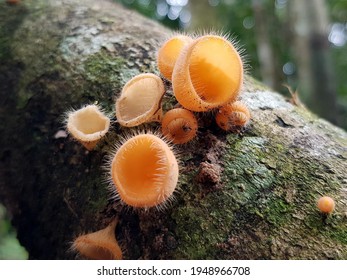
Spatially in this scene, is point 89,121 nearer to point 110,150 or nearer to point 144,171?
point 110,150

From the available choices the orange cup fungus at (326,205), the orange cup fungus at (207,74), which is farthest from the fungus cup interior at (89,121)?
the orange cup fungus at (326,205)

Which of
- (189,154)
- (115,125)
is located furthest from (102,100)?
(189,154)

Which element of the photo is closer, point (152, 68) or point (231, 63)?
point (231, 63)

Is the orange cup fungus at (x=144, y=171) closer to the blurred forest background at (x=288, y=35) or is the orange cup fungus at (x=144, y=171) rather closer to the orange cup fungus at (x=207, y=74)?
the orange cup fungus at (x=207, y=74)

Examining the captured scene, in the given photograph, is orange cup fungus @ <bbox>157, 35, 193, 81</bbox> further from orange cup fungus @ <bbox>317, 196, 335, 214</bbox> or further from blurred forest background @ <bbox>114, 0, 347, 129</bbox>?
orange cup fungus @ <bbox>317, 196, 335, 214</bbox>


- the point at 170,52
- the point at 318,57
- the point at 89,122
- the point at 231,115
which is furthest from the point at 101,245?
the point at 318,57

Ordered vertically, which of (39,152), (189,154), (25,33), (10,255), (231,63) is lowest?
(10,255)

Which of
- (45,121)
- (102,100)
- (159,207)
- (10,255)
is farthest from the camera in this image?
(10,255)
